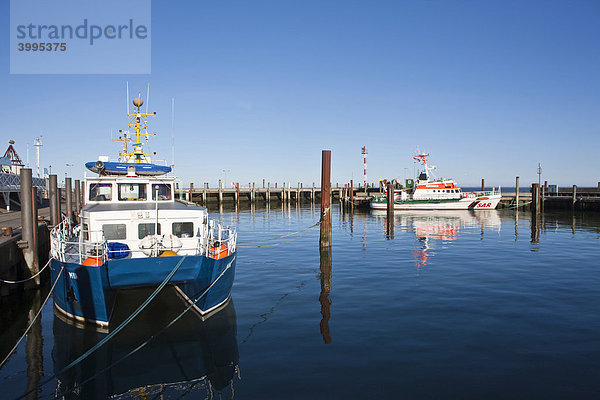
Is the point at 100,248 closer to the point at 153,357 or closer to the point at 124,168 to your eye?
the point at 153,357

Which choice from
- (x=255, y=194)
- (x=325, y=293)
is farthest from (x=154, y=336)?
(x=255, y=194)

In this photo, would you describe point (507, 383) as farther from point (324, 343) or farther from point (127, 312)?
point (127, 312)

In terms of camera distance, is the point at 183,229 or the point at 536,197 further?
the point at 536,197

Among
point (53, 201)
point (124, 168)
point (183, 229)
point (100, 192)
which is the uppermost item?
point (124, 168)

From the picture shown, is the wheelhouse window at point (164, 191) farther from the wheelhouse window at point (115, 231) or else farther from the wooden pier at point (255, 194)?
the wooden pier at point (255, 194)

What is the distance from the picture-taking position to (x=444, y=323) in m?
10.5

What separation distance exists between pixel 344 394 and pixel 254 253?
15.0 m

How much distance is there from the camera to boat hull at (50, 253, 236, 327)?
957cm

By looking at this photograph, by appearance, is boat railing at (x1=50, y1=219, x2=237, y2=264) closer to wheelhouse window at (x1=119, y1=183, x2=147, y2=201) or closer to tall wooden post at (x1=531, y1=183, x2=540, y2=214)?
wheelhouse window at (x1=119, y1=183, x2=147, y2=201)

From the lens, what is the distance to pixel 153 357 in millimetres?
8898

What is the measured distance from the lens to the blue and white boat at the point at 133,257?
31.8 feet

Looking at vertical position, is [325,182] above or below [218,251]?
above

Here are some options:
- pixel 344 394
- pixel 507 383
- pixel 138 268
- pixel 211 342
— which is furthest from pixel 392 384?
pixel 138 268

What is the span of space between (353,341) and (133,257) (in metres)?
6.15
